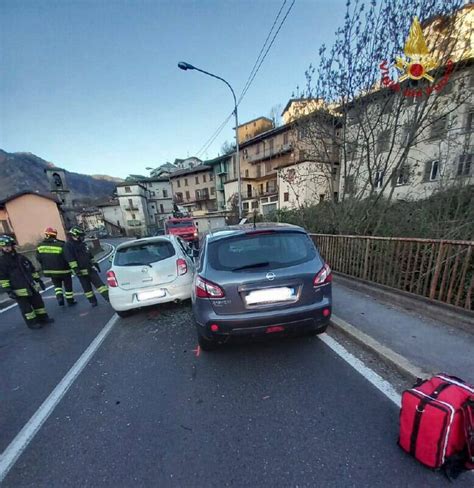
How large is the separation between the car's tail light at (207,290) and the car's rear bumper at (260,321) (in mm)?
210

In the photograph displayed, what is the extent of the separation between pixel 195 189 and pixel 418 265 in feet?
160

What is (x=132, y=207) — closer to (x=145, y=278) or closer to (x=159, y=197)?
(x=159, y=197)

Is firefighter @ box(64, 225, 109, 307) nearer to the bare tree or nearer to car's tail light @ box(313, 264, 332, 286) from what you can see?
car's tail light @ box(313, 264, 332, 286)

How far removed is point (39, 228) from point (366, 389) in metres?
32.1

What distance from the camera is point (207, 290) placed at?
255 centimetres

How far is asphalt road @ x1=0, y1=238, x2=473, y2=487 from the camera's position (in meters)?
1.62

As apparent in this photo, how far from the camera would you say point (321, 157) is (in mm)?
7164

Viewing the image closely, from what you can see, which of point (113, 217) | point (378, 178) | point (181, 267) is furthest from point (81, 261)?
point (113, 217)

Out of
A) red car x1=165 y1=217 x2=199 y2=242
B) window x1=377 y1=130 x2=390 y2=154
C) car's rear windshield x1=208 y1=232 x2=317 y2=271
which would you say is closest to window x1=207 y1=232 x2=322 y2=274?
car's rear windshield x1=208 y1=232 x2=317 y2=271

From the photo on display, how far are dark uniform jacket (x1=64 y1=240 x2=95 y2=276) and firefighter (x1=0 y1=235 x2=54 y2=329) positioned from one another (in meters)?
0.69

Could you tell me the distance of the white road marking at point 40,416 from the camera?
1870 mm

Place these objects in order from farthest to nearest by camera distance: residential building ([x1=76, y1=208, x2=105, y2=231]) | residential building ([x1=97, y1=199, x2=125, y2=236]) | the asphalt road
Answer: residential building ([x1=76, y1=208, x2=105, y2=231])
residential building ([x1=97, y1=199, x2=125, y2=236])
the asphalt road

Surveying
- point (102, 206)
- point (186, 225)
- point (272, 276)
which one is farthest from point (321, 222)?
point (102, 206)

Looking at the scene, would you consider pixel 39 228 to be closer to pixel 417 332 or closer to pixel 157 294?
pixel 157 294
